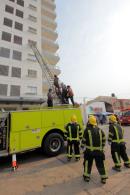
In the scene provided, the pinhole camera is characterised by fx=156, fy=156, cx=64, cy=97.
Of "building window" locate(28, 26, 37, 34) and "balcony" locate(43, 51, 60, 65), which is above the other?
"building window" locate(28, 26, 37, 34)

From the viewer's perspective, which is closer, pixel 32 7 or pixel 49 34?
pixel 32 7

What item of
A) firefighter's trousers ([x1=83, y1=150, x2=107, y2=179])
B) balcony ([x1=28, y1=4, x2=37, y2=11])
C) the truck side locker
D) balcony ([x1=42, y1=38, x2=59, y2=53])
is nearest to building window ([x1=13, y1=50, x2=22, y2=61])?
balcony ([x1=42, y1=38, x2=59, y2=53])

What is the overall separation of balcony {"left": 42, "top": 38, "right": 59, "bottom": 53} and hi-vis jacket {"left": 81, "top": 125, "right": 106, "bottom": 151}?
30.4 m

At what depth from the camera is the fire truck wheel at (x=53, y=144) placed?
23.0 feet

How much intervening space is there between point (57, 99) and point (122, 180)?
7183mm

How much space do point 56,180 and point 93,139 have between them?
1.70 metres

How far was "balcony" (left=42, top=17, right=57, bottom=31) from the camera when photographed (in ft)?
114

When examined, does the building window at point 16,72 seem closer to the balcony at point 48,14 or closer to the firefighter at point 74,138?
the balcony at point 48,14

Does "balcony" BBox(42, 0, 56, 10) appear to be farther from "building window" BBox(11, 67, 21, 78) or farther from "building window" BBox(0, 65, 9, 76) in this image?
"building window" BBox(0, 65, 9, 76)

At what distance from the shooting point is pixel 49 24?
35.5m

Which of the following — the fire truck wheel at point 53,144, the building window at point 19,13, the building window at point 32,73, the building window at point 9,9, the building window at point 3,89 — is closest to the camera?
the fire truck wheel at point 53,144

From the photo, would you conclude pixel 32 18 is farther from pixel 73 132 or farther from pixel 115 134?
pixel 115 134

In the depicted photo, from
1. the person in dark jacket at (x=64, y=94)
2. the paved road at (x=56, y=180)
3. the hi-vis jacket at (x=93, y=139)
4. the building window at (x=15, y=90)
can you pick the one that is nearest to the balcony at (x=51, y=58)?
the building window at (x=15, y=90)

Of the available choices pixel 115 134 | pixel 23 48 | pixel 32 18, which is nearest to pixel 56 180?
pixel 115 134
